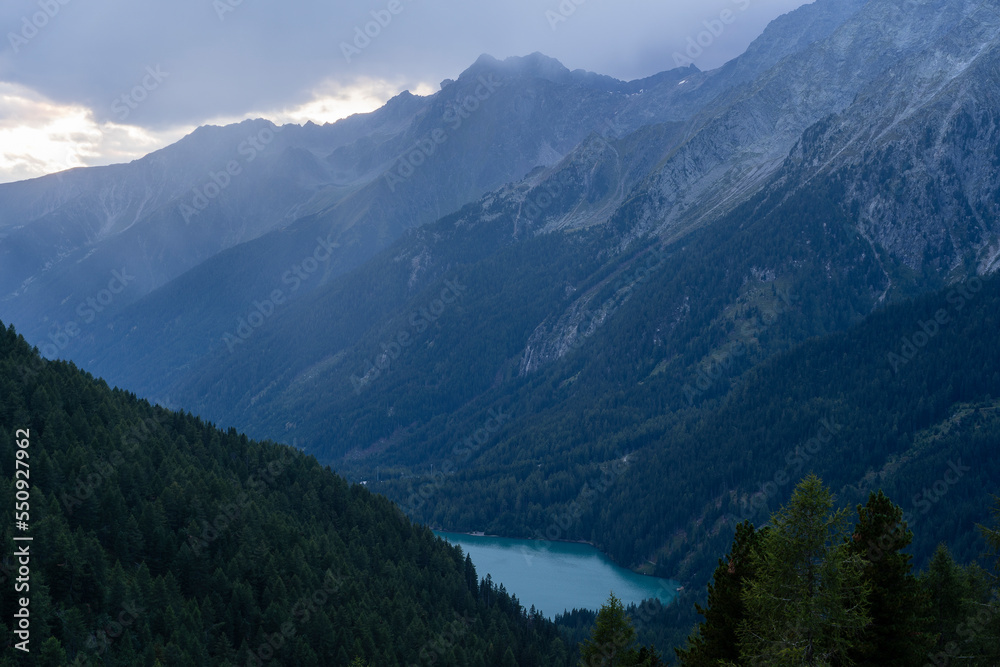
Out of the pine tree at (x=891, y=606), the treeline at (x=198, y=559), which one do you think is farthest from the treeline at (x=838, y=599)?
the treeline at (x=198, y=559)

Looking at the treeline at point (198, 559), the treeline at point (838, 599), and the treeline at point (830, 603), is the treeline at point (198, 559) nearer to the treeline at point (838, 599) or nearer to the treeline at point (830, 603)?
the treeline at point (830, 603)

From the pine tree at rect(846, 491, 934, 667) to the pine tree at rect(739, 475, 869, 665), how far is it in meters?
3.37

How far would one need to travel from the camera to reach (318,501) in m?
118

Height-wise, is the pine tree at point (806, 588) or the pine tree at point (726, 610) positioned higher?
the pine tree at point (806, 588)

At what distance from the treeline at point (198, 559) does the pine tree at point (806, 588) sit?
48.4 m

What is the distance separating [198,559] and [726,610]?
63096 millimetres

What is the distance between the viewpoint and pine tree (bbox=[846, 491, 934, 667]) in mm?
30688

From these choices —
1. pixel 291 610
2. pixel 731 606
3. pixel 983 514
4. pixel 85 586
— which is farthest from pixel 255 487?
pixel 983 514

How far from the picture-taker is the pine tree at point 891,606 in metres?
30.7

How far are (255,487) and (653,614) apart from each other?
8802 centimetres

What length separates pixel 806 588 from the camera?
2664 cm

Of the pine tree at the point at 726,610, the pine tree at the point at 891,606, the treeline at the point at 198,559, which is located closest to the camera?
the pine tree at the point at 891,606

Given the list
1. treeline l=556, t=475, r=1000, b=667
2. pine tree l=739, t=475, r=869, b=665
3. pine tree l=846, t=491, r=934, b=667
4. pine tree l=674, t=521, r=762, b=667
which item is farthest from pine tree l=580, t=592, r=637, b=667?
pine tree l=739, t=475, r=869, b=665

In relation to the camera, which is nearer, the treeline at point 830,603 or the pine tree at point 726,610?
the treeline at point 830,603
